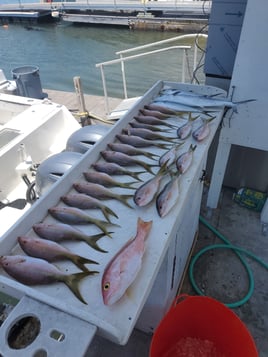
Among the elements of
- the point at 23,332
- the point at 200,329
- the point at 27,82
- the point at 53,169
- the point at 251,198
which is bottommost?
the point at 251,198

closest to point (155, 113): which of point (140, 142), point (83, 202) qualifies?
point (140, 142)

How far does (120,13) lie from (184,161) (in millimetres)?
23409

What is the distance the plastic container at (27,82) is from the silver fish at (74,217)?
5.44 m

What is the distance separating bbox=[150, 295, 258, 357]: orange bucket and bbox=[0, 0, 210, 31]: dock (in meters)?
19.8

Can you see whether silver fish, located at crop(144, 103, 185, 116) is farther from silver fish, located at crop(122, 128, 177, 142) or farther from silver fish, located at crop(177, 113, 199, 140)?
silver fish, located at crop(122, 128, 177, 142)

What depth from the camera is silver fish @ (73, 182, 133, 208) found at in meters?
1.55

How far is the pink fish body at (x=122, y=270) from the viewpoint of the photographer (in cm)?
105

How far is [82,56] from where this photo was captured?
16.5m

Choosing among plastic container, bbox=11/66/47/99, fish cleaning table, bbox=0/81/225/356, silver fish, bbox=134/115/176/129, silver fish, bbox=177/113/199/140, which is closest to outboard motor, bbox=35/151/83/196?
fish cleaning table, bbox=0/81/225/356

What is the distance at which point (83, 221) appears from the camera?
1.41 meters

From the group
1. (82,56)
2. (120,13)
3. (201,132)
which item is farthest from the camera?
(120,13)

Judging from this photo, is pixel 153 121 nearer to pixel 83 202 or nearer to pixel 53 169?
pixel 53 169

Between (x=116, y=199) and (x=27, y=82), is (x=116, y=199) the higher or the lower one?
the higher one

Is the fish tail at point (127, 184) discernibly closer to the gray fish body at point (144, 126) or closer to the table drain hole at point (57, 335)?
the gray fish body at point (144, 126)
